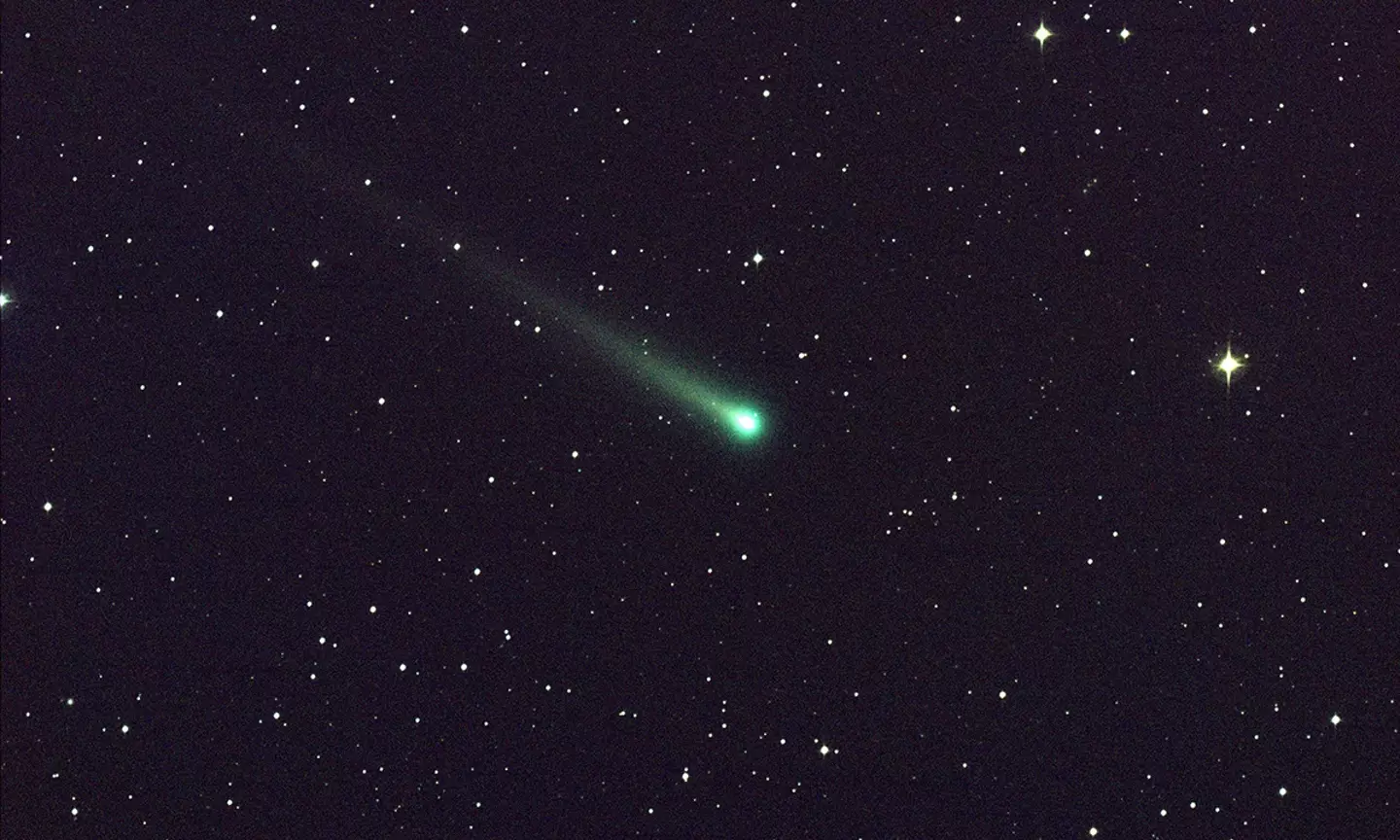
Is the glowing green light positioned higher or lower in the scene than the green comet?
lower

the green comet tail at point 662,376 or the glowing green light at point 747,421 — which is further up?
the green comet tail at point 662,376

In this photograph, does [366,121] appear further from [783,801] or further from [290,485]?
[783,801]

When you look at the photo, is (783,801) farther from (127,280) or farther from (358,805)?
(127,280)

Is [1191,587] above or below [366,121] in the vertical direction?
below

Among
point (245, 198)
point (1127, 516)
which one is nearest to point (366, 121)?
point (245, 198)

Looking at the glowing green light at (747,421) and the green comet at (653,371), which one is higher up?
the green comet at (653,371)

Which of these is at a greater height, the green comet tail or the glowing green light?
the green comet tail

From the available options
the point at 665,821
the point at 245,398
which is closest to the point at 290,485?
the point at 245,398
